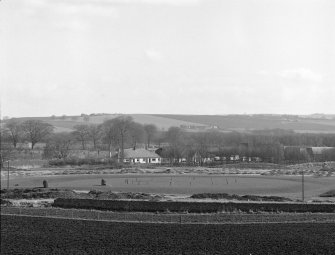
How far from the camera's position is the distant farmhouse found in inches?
3629

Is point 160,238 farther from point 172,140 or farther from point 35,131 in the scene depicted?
point 172,140

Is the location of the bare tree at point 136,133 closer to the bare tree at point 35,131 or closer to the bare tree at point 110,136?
the bare tree at point 110,136

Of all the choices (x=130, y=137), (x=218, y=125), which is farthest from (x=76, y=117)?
(x=130, y=137)

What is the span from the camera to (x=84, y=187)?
5119 cm

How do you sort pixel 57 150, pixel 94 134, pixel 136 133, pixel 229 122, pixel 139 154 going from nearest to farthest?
1. pixel 139 154
2. pixel 57 150
3. pixel 94 134
4. pixel 136 133
5. pixel 229 122

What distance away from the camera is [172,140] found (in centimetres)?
12400

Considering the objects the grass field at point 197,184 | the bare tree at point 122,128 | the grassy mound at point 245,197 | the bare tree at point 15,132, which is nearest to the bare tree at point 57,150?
the bare tree at point 15,132

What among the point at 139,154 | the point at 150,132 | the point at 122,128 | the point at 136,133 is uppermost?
the point at 122,128

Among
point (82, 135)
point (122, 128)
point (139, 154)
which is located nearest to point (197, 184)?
point (139, 154)

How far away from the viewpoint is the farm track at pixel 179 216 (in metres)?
29.0

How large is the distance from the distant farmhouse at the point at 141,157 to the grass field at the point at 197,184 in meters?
28.7

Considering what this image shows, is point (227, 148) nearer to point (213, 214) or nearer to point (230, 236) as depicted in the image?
point (213, 214)

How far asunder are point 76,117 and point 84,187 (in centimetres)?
14278

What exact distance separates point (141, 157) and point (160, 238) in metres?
69.7
